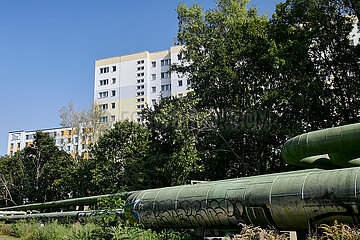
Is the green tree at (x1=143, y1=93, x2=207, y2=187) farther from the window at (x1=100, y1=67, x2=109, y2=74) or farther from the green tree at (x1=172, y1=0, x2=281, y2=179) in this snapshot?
the window at (x1=100, y1=67, x2=109, y2=74)

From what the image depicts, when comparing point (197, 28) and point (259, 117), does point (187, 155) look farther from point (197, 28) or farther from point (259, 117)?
point (197, 28)

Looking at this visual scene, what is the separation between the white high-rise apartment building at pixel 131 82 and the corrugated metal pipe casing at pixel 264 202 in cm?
5119

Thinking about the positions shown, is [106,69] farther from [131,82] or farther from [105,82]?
[131,82]

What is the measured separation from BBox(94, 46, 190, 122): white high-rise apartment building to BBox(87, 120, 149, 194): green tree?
3286 cm

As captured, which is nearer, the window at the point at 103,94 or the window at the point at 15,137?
the window at the point at 103,94

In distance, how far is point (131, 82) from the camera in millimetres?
68562

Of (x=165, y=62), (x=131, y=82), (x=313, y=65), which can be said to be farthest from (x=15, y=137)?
(x=313, y=65)

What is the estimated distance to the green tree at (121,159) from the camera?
1203 inches

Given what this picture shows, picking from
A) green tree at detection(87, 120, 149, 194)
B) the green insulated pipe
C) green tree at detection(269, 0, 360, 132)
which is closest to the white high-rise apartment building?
green tree at detection(87, 120, 149, 194)

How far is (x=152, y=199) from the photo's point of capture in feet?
49.9

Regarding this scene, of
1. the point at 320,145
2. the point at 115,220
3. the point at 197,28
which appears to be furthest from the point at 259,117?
the point at 320,145

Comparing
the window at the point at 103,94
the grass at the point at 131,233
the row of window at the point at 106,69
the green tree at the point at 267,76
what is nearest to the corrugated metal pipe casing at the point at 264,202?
the grass at the point at 131,233

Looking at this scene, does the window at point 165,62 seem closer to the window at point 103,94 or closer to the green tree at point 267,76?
the window at point 103,94

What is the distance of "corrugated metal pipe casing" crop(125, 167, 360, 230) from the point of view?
30.2 ft
